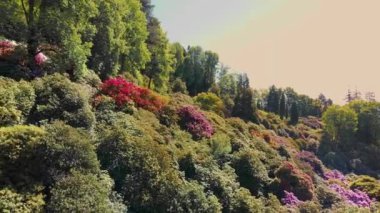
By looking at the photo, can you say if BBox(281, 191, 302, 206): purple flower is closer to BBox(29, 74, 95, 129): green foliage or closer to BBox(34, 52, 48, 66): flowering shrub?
BBox(29, 74, 95, 129): green foliage

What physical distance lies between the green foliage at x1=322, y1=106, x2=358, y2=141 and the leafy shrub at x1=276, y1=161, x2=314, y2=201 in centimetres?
4873

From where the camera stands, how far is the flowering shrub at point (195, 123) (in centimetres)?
2755

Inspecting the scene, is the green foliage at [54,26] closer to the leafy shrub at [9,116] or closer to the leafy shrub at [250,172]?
the leafy shrub at [9,116]

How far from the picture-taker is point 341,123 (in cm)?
7456

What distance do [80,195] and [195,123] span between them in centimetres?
1505

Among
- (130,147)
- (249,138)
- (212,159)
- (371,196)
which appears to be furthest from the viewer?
(371,196)

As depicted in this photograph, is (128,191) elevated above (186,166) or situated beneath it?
situated beneath

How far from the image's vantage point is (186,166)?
70.1 feet

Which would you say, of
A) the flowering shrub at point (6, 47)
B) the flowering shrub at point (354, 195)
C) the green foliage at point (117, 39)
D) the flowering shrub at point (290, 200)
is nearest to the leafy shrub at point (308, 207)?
the flowering shrub at point (290, 200)

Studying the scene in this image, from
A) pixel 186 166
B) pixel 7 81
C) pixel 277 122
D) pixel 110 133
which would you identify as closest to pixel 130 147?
pixel 110 133

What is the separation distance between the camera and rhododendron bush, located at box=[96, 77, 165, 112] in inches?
961

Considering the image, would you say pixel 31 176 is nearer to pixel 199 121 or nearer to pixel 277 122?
pixel 199 121

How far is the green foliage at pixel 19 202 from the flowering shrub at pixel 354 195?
27268 mm

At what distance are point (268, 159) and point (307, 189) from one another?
352cm
